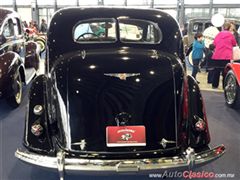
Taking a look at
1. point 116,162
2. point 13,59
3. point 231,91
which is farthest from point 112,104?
point 231,91

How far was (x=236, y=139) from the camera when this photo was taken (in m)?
4.24

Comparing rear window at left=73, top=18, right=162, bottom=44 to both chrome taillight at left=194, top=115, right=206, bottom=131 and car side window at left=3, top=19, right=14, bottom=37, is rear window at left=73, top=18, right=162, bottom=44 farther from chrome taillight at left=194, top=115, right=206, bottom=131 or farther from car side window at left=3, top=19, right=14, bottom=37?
car side window at left=3, top=19, right=14, bottom=37

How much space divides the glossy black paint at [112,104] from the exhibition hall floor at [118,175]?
32 cm

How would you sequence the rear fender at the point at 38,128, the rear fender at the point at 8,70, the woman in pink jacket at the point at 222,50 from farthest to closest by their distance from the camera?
the woman in pink jacket at the point at 222,50, the rear fender at the point at 8,70, the rear fender at the point at 38,128

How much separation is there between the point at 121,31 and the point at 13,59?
221cm

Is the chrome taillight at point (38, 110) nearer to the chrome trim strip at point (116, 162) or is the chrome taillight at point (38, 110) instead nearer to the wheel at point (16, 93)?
the chrome trim strip at point (116, 162)

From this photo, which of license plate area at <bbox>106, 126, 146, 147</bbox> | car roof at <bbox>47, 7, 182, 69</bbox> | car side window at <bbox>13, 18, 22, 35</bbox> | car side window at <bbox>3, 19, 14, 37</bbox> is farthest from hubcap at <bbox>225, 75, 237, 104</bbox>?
car side window at <bbox>13, 18, 22, 35</bbox>

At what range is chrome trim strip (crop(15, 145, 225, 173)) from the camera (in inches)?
102

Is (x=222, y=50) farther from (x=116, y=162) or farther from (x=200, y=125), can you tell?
(x=116, y=162)

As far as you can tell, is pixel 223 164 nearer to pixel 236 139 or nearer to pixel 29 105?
pixel 236 139

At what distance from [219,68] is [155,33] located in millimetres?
3515

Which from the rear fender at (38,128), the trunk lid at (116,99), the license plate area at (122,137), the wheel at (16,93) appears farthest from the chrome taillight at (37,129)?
the wheel at (16,93)

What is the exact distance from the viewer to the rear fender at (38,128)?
2.87 metres

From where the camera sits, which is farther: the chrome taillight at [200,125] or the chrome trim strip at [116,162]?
the chrome taillight at [200,125]
